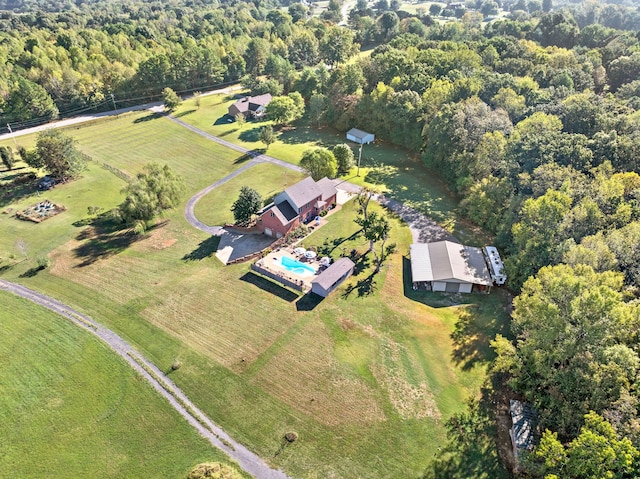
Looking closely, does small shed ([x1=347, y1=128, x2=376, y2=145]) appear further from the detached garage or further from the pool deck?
the pool deck

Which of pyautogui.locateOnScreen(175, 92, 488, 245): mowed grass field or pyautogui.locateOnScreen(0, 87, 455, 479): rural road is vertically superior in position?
pyautogui.locateOnScreen(175, 92, 488, 245): mowed grass field

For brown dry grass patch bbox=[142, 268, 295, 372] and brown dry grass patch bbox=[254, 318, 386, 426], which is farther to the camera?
brown dry grass patch bbox=[142, 268, 295, 372]

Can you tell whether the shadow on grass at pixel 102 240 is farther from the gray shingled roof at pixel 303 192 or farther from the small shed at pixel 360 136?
the small shed at pixel 360 136

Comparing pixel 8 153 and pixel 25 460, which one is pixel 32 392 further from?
pixel 8 153

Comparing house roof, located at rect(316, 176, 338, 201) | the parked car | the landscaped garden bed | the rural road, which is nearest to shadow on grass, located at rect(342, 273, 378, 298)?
the rural road

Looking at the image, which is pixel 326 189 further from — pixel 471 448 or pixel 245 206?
pixel 471 448

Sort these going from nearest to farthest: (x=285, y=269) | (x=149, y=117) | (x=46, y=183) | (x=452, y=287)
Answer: (x=452, y=287)
(x=285, y=269)
(x=46, y=183)
(x=149, y=117)

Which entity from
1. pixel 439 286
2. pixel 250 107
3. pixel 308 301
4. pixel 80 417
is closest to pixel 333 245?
pixel 308 301
